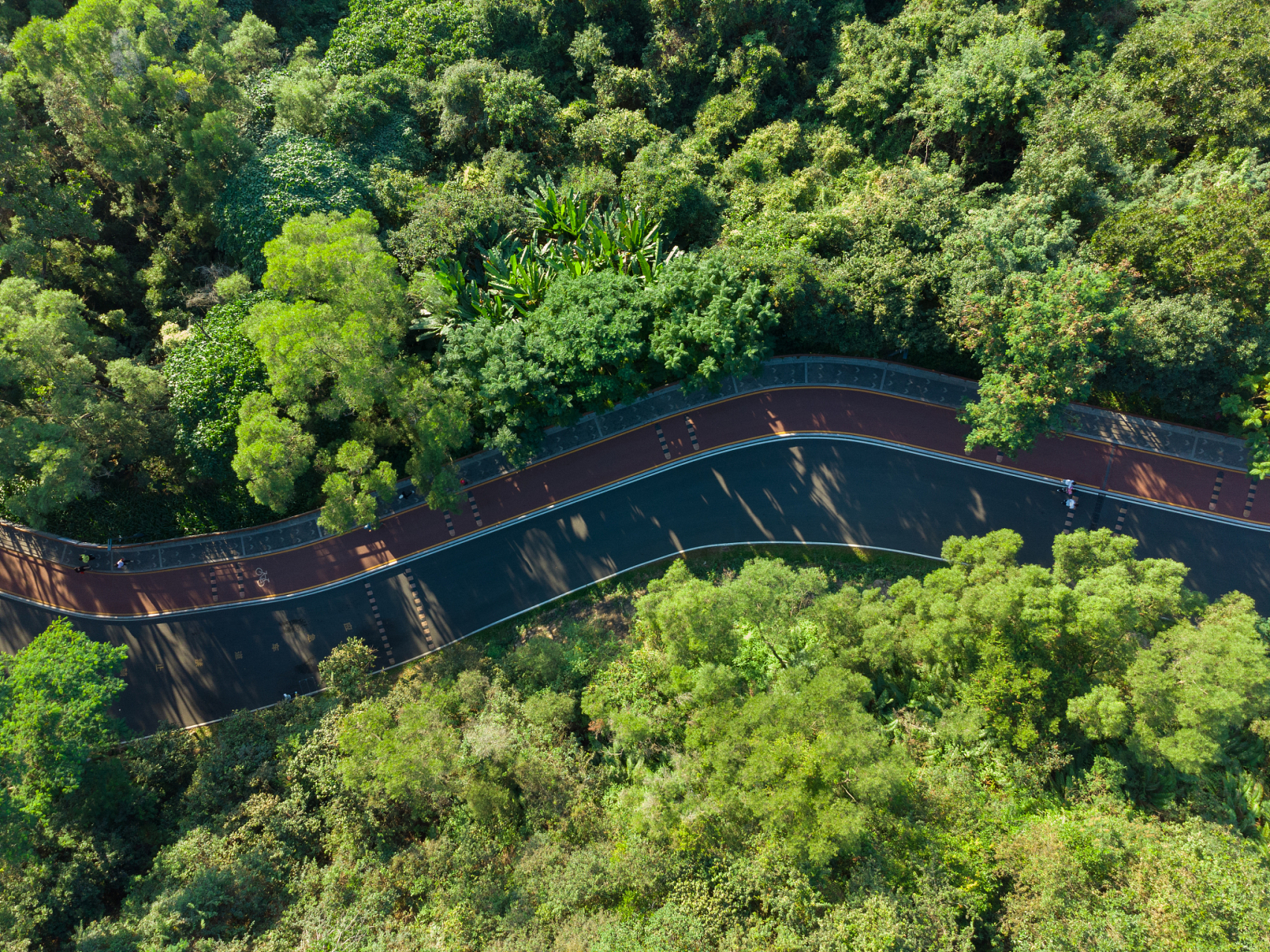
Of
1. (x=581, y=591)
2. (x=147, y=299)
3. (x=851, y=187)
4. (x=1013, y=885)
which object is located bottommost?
(x=1013, y=885)

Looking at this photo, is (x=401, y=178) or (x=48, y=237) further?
(x=401, y=178)

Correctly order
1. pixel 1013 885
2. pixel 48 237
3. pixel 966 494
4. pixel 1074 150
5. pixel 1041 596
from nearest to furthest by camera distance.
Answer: pixel 1013 885
pixel 1041 596
pixel 1074 150
pixel 48 237
pixel 966 494

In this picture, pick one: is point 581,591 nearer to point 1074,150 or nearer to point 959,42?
point 1074,150

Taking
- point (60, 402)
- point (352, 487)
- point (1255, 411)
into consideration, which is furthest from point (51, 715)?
point (1255, 411)

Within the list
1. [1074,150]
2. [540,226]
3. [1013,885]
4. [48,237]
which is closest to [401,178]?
[540,226]

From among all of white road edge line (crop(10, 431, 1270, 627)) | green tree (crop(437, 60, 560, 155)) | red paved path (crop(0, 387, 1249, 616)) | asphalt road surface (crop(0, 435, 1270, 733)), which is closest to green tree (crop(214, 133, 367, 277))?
green tree (crop(437, 60, 560, 155))

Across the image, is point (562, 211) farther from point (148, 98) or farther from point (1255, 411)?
point (1255, 411)

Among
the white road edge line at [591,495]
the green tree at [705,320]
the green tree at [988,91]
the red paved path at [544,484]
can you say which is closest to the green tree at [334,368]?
the red paved path at [544,484]
